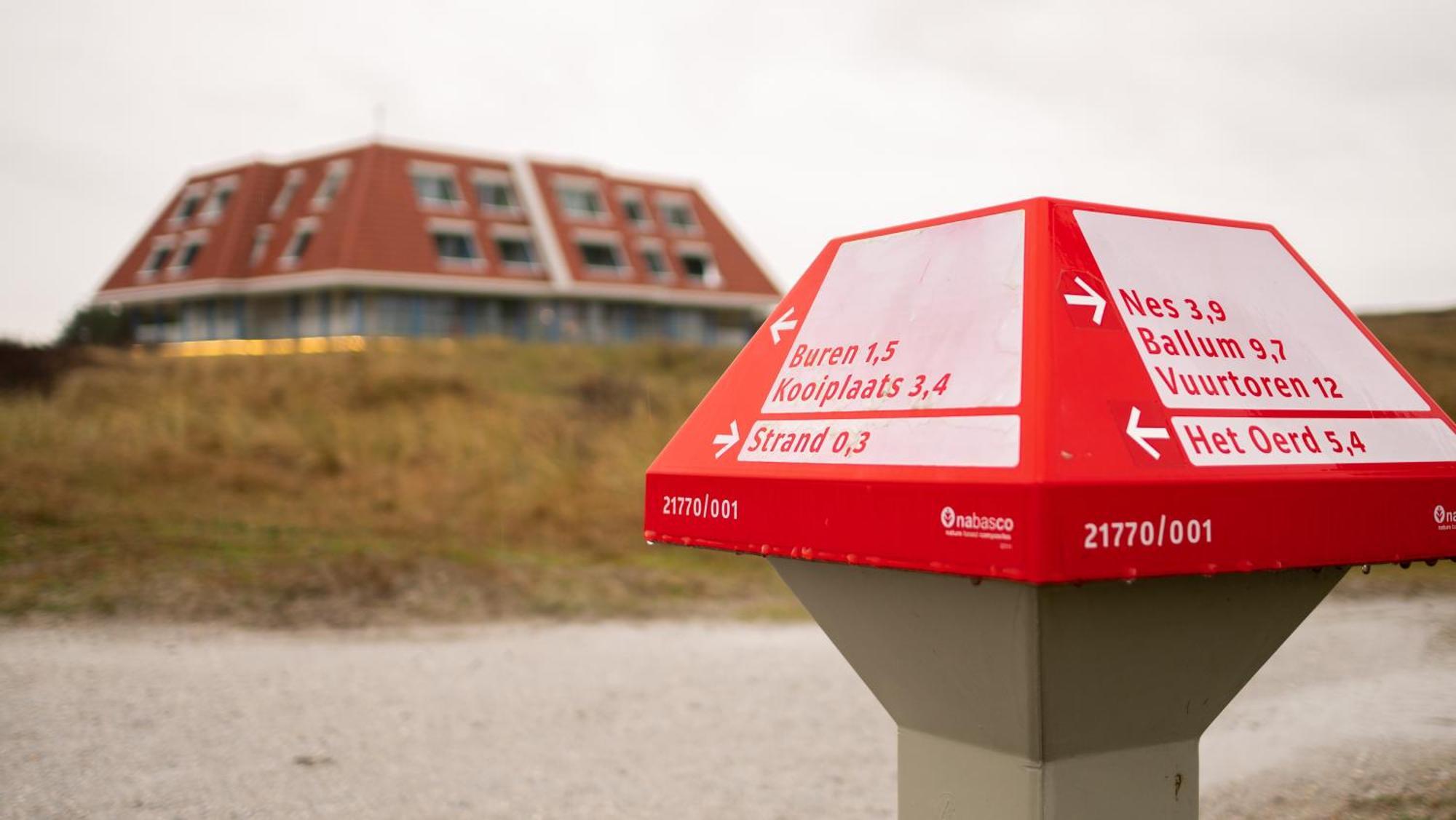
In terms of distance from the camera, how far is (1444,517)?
274 cm

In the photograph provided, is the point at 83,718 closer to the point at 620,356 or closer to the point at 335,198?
the point at 620,356

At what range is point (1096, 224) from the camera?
2828 mm

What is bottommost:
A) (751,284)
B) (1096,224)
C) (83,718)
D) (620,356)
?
(83,718)

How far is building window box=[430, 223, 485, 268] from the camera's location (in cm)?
3681

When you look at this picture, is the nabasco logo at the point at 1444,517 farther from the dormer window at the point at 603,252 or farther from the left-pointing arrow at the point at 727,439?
the dormer window at the point at 603,252

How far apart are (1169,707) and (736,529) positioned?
113cm

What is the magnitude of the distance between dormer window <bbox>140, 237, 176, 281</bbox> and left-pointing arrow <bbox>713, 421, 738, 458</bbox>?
41762 mm

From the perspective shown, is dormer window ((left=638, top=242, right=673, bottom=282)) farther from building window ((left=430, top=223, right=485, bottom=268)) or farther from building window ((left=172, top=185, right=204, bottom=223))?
building window ((left=172, top=185, right=204, bottom=223))

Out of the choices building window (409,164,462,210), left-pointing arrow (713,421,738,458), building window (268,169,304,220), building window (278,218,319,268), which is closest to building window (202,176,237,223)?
building window (268,169,304,220)

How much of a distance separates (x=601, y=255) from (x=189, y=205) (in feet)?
49.1

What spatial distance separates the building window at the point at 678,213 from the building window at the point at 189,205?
1636 cm

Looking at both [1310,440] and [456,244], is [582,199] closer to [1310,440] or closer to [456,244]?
[456,244]

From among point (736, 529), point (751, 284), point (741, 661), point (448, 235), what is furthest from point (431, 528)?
point (751, 284)

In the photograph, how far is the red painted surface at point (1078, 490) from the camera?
2.22 meters
